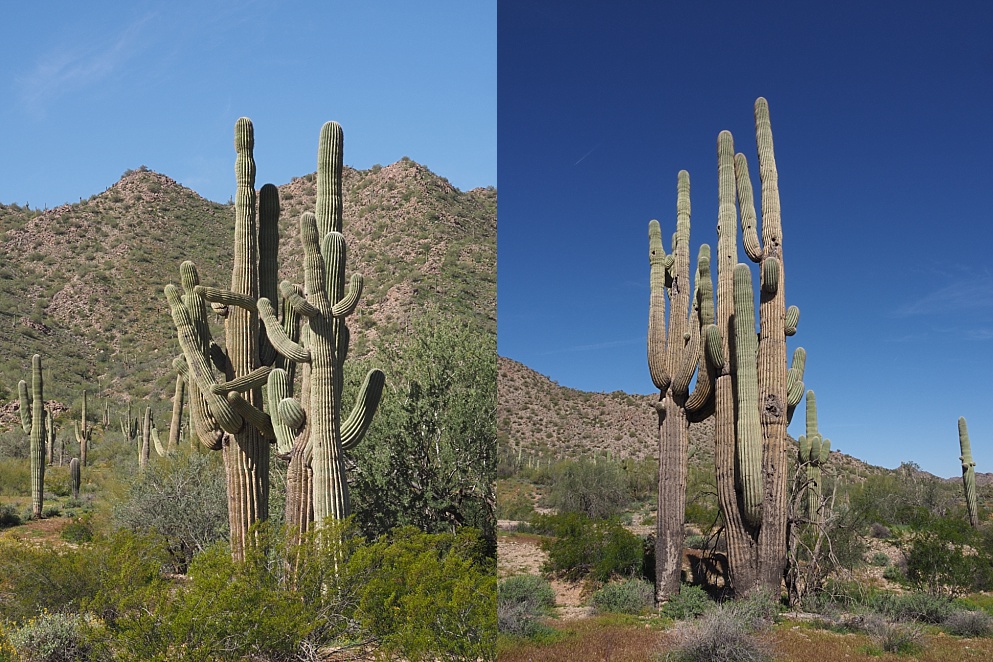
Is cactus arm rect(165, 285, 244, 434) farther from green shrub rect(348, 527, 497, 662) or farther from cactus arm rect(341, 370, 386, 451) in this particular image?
green shrub rect(348, 527, 497, 662)

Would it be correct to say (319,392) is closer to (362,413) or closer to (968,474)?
(362,413)

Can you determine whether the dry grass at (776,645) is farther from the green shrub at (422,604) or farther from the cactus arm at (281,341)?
the cactus arm at (281,341)

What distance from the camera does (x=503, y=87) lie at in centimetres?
535

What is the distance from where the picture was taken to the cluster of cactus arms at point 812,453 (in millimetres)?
13875

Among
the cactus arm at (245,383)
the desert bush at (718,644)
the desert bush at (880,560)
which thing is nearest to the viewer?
the desert bush at (718,644)

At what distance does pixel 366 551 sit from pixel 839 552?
10894mm

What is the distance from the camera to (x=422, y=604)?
657 centimetres

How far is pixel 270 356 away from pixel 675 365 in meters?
6.17

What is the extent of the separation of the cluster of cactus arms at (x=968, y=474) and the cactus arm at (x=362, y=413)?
18.3 meters

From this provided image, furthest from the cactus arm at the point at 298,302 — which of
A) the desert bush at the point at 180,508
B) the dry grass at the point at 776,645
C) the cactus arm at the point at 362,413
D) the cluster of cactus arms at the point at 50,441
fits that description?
the cluster of cactus arms at the point at 50,441

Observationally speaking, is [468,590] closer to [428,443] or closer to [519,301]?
[519,301]

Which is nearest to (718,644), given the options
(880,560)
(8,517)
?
(880,560)

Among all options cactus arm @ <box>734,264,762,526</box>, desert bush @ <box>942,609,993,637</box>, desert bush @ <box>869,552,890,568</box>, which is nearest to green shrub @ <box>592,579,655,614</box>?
cactus arm @ <box>734,264,762,526</box>

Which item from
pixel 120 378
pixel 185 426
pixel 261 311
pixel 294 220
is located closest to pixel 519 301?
pixel 261 311
